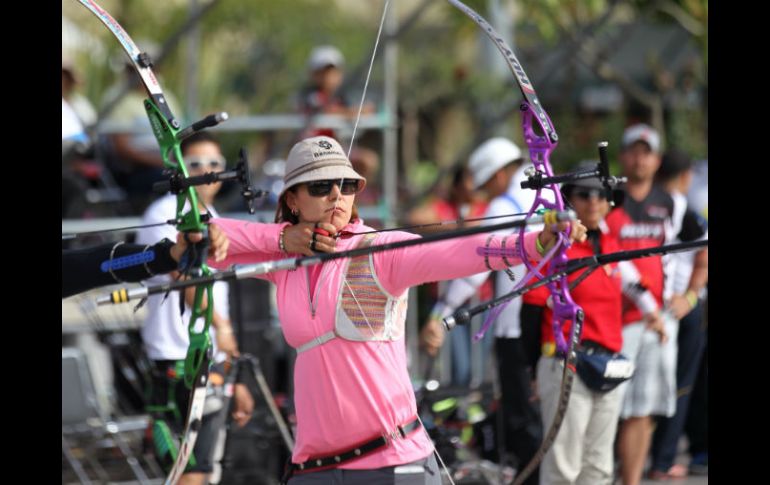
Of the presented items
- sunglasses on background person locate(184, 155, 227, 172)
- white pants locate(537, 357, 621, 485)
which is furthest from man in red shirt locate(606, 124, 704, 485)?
sunglasses on background person locate(184, 155, 227, 172)

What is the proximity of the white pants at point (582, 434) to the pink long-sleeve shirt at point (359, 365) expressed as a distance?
5.99ft

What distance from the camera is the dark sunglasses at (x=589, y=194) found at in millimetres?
5425

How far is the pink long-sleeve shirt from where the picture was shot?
3789mm

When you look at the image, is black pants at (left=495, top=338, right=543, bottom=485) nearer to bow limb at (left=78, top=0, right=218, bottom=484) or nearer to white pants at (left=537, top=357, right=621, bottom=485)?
white pants at (left=537, top=357, right=621, bottom=485)

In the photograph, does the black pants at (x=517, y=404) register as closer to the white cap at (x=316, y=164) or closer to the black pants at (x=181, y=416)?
the black pants at (x=181, y=416)

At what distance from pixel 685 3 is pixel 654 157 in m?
4.46

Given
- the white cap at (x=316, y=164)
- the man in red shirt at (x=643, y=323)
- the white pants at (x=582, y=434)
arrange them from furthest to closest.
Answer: the man in red shirt at (x=643, y=323), the white pants at (x=582, y=434), the white cap at (x=316, y=164)

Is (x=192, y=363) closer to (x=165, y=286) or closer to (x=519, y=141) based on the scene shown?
(x=165, y=286)

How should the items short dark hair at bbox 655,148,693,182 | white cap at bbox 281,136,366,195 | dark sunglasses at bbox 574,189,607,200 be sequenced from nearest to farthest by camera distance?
white cap at bbox 281,136,366,195 < dark sunglasses at bbox 574,189,607,200 < short dark hair at bbox 655,148,693,182

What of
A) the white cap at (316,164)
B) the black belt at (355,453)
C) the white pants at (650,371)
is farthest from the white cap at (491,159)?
the black belt at (355,453)

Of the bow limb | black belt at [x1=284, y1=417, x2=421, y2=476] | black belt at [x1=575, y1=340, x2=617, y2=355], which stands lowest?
black belt at [x1=284, y1=417, x2=421, y2=476]

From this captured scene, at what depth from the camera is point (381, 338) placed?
3.89 metres

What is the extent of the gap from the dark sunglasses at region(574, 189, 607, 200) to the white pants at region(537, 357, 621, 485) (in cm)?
76
